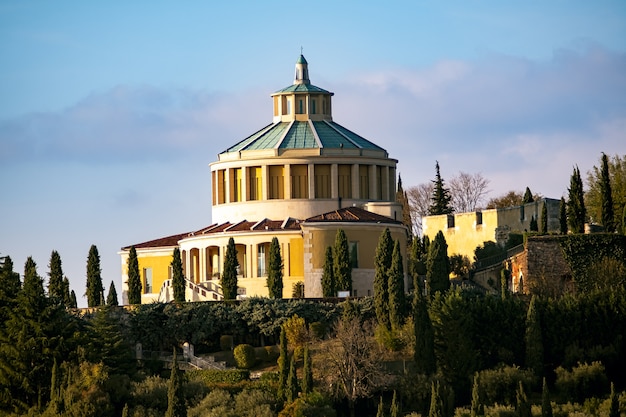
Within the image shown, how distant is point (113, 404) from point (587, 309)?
64.9 feet

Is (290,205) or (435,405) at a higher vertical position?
(290,205)

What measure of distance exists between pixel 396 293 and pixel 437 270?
3.74 meters

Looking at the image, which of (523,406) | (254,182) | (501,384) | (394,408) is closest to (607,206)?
(254,182)

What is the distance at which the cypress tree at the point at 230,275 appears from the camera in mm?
97500

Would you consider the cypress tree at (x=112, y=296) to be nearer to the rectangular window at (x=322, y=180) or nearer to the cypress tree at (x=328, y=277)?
the cypress tree at (x=328, y=277)

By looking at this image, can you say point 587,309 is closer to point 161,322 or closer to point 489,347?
point 489,347

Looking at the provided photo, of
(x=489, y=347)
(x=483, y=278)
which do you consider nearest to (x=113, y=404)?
(x=489, y=347)

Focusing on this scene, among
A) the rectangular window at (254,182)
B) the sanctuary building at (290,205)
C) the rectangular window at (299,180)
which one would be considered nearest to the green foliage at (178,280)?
the sanctuary building at (290,205)

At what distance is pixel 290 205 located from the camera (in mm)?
106688

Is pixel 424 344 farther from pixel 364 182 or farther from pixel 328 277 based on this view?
pixel 364 182

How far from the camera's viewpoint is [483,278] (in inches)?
4156

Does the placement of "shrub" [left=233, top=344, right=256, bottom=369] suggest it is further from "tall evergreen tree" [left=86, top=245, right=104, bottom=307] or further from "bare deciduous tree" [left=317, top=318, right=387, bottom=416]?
"tall evergreen tree" [left=86, top=245, right=104, bottom=307]

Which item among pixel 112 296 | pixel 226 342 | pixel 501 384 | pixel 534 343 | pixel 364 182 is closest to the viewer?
pixel 501 384

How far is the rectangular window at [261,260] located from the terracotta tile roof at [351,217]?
8.70 feet
